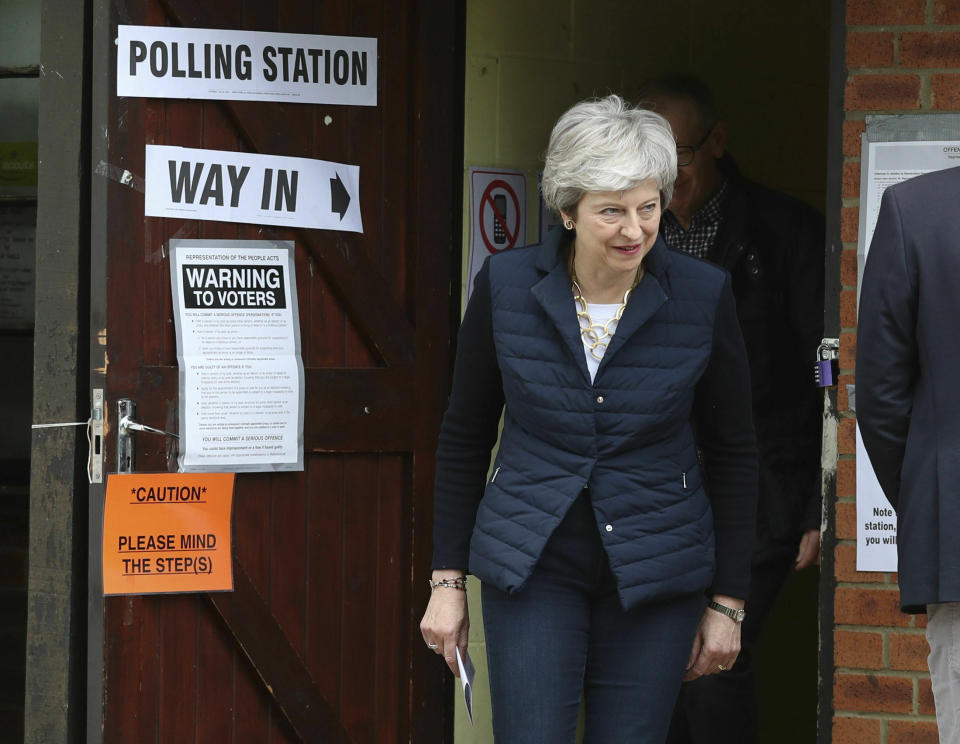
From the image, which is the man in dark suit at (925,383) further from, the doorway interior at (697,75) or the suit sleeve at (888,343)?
the doorway interior at (697,75)

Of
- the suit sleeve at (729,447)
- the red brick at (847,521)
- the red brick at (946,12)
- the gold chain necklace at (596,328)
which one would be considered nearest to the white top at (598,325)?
the gold chain necklace at (596,328)

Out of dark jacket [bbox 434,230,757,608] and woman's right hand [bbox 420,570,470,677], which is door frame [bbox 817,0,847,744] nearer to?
dark jacket [bbox 434,230,757,608]

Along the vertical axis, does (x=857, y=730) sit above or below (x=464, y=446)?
below

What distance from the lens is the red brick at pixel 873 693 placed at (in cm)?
338

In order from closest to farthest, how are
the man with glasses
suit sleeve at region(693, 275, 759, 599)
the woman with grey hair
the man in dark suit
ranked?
the man in dark suit, the woman with grey hair, suit sleeve at region(693, 275, 759, 599), the man with glasses

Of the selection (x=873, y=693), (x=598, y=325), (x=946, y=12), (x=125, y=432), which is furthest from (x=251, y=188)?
(x=873, y=693)

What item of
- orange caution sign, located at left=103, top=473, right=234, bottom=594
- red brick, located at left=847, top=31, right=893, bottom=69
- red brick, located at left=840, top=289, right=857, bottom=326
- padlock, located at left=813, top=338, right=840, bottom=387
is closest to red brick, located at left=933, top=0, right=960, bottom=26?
red brick, located at left=847, top=31, right=893, bottom=69

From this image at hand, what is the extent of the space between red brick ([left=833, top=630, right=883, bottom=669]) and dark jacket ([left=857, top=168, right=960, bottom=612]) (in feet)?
3.02

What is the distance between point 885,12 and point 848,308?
702 mm

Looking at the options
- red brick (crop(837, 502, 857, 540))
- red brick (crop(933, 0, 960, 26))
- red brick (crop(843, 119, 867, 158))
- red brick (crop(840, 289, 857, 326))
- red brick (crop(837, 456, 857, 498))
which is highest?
red brick (crop(933, 0, 960, 26))

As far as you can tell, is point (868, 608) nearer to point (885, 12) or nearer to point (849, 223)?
point (849, 223)

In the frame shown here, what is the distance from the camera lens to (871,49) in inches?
133

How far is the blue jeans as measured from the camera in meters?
2.74

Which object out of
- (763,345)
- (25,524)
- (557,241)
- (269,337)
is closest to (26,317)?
(25,524)
